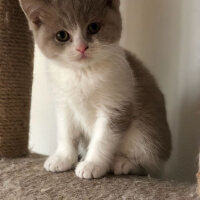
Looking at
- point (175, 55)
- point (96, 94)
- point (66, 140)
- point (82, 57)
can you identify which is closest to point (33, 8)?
point (82, 57)

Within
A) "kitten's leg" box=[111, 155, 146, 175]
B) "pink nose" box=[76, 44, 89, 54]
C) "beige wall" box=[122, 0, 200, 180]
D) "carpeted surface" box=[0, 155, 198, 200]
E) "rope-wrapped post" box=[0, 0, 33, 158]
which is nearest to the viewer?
"carpeted surface" box=[0, 155, 198, 200]

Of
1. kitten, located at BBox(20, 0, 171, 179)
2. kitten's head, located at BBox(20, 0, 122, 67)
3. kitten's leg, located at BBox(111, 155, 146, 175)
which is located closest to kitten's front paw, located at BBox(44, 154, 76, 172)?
kitten, located at BBox(20, 0, 171, 179)

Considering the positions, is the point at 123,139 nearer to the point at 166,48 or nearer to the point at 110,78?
the point at 110,78

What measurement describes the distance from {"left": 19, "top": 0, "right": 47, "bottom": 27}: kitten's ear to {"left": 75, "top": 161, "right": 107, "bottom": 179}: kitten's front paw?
492 millimetres

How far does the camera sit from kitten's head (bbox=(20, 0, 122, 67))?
1.08 meters

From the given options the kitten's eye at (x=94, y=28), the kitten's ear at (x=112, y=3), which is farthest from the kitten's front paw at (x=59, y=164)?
the kitten's ear at (x=112, y=3)

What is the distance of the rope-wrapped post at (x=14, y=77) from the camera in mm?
1279

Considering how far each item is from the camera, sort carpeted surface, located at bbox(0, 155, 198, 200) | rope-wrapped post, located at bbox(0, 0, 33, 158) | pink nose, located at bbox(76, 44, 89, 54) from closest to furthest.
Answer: carpeted surface, located at bbox(0, 155, 198, 200)
pink nose, located at bbox(76, 44, 89, 54)
rope-wrapped post, located at bbox(0, 0, 33, 158)

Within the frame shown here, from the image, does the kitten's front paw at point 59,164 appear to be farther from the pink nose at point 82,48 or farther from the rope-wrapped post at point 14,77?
the pink nose at point 82,48

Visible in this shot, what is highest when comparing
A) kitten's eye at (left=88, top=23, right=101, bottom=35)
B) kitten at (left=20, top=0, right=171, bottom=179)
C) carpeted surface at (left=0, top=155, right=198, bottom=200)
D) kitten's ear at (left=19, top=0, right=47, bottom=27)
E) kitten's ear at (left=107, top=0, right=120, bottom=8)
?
kitten's ear at (left=107, top=0, right=120, bottom=8)

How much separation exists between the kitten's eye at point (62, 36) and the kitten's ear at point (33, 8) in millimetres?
93

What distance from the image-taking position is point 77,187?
99 centimetres

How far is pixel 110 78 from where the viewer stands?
116 centimetres

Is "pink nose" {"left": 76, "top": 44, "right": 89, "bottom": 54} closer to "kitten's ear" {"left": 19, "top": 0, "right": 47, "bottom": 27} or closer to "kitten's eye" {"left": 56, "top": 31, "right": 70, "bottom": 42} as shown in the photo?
"kitten's eye" {"left": 56, "top": 31, "right": 70, "bottom": 42}
